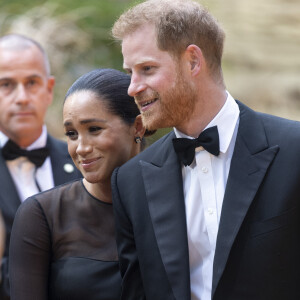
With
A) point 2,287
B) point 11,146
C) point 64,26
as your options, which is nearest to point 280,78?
point 64,26

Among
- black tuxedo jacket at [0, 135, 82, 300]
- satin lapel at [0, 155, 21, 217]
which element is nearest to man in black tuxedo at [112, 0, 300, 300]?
black tuxedo jacket at [0, 135, 82, 300]

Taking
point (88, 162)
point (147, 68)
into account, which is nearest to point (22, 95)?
point (88, 162)

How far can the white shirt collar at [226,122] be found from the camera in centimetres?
257

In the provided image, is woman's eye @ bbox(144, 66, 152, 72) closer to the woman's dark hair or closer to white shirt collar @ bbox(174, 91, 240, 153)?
white shirt collar @ bbox(174, 91, 240, 153)

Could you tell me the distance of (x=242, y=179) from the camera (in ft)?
8.03

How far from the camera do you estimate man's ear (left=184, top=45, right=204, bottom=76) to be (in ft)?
8.60

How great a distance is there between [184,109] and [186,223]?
0.43 metres

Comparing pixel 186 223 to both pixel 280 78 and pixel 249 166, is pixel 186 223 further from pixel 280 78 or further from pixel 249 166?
pixel 280 78

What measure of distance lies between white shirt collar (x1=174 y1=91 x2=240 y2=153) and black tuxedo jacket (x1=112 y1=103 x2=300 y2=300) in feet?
0.12

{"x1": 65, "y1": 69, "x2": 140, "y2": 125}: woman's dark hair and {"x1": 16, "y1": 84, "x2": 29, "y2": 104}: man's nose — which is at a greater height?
{"x1": 65, "y1": 69, "x2": 140, "y2": 125}: woman's dark hair

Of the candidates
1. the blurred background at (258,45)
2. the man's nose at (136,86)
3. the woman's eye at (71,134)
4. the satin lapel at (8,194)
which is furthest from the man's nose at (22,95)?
the blurred background at (258,45)

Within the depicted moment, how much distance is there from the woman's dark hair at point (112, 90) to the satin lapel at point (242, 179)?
0.67 meters

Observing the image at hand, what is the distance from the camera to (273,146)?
8.09 ft

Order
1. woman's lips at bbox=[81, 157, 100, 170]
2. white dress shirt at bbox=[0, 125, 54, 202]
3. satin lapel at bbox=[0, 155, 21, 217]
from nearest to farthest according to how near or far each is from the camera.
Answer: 1. woman's lips at bbox=[81, 157, 100, 170]
2. satin lapel at bbox=[0, 155, 21, 217]
3. white dress shirt at bbox=[0, 125, 54, 202]
